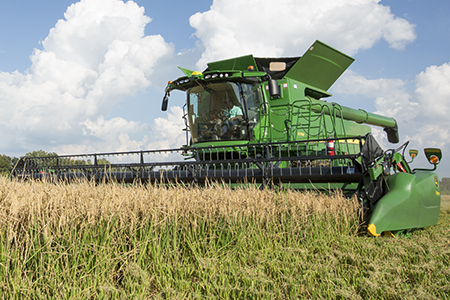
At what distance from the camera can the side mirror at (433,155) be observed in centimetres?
568

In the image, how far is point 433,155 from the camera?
5742 mm

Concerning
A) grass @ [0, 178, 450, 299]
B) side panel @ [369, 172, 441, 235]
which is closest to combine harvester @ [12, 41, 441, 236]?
side panel @ [369, 172, 441, 235]

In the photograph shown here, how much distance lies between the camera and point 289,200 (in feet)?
13.1

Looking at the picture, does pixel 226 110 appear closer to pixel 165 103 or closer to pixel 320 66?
pixel 165 103

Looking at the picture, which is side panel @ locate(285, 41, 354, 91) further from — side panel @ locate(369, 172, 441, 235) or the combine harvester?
side panel @ locate(369, 172, 441, 235)

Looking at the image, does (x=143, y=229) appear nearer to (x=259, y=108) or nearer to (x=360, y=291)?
(x=360, y=291)

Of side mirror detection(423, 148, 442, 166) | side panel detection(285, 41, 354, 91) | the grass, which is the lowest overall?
the grass

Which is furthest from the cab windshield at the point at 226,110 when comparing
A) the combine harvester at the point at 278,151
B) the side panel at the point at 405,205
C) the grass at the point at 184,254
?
the grass at the point at 184,254

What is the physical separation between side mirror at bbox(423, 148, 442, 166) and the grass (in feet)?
7.89

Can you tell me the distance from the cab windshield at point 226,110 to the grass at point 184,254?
10.1ft

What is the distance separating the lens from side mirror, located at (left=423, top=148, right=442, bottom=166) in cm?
568

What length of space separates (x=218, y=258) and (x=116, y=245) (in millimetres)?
866

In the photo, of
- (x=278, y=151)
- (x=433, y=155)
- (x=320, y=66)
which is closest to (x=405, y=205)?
(x=433, y=155)

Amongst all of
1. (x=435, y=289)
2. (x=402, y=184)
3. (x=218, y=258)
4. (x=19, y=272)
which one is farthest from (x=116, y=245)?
(x=402, y=184)
